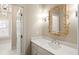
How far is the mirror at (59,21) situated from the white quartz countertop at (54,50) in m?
0.19

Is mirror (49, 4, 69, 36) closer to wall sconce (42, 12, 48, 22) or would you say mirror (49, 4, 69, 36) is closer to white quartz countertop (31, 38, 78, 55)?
wall sconce (42, 12, 48, 22)

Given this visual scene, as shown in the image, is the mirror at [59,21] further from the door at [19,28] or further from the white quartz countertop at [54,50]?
the door at [19,28]

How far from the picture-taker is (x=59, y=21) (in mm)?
1748

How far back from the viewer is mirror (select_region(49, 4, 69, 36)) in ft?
5.70

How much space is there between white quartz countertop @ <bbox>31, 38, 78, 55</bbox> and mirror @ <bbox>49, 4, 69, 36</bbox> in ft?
0.61

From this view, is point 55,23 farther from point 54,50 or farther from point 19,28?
point 19,28

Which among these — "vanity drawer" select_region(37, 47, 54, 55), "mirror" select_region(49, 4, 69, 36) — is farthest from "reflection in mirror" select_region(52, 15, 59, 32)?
"vanity drawer" select_region(37, 47, 54, 55)

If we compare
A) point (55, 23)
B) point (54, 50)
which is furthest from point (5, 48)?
point (55, 23)

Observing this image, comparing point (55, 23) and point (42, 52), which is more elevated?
point (55, 23)

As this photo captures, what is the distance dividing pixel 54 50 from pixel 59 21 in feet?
1.38

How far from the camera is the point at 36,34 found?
1.75 meters

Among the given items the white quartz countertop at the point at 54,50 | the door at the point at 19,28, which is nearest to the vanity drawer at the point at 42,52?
the white quartz countertop at the point at 54,50
